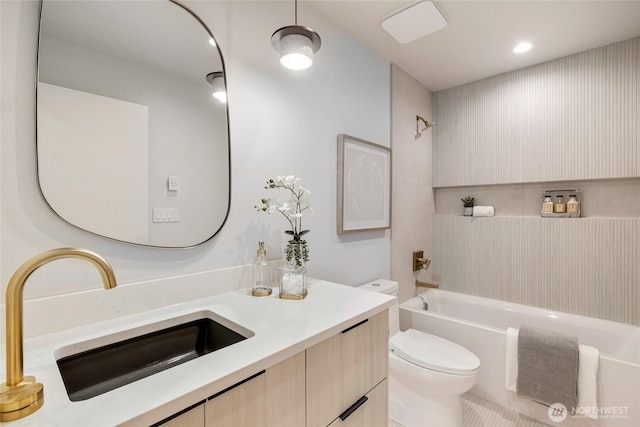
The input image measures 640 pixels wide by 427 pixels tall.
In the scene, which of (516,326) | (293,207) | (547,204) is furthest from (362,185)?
(516,326)

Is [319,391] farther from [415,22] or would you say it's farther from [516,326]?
[516,326]

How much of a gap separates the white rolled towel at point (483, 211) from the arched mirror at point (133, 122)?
2402 mm

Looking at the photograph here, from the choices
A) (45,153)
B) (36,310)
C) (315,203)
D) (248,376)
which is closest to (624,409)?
(315,203)

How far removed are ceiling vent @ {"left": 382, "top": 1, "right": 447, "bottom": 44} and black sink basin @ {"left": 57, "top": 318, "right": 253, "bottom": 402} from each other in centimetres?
196

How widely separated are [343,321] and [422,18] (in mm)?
1885

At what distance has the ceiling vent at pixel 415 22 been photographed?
1.74m

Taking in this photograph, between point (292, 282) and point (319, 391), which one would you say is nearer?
point (319, 391)

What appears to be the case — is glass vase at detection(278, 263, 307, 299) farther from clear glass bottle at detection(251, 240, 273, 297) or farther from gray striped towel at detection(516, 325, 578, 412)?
gray striped towel at detection(516, 325, 578, 412)

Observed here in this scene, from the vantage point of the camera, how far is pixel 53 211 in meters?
0.90

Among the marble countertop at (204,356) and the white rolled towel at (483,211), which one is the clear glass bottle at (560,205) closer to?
the white rolled towel at (483,211)

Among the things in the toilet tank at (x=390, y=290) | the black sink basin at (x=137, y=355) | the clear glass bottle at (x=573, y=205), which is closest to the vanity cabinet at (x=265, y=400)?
the black sink basin at (x=137, y=355)

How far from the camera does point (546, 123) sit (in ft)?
7.91

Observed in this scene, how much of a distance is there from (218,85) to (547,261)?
278 cm

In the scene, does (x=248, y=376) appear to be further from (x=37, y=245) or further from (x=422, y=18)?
(x=422, y=18)
